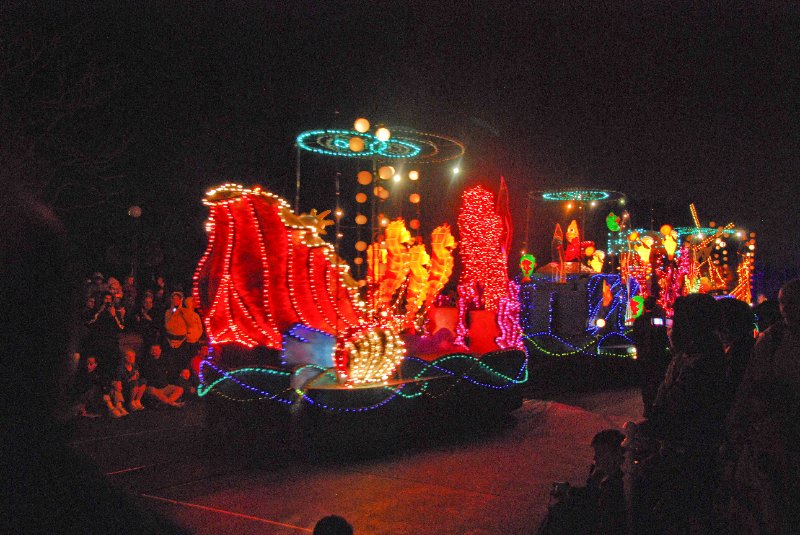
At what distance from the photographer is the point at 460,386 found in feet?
29.7

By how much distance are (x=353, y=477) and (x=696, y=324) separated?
4264 mm

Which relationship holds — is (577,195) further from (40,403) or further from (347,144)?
(40,403)

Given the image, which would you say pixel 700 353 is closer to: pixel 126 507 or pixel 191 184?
pixel 126 507

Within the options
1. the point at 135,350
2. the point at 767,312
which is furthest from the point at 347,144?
the point at 767,312

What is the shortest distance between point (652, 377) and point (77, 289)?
5788 millimetres

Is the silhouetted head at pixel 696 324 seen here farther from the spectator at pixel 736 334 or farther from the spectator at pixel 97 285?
the spectator at pixel 97 285

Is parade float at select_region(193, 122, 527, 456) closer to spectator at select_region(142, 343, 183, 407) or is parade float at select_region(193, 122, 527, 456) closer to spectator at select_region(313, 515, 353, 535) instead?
spectator at select_region(142, 343, 183, 407)

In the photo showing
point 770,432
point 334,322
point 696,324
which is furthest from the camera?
point 334,322

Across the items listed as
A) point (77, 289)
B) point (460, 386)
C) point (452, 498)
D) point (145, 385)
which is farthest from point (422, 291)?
point (77, 289)

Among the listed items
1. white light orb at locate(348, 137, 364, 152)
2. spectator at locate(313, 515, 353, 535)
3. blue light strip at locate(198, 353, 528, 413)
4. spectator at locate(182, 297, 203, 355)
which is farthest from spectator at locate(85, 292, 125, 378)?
spectator at locate(313, 515, 353, 535)

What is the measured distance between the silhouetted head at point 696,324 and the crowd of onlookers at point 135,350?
Answer: 7.96 m

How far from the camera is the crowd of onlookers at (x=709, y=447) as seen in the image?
3020 mm

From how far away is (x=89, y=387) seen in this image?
943 centimetres

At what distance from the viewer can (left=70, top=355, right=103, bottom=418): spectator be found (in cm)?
923
